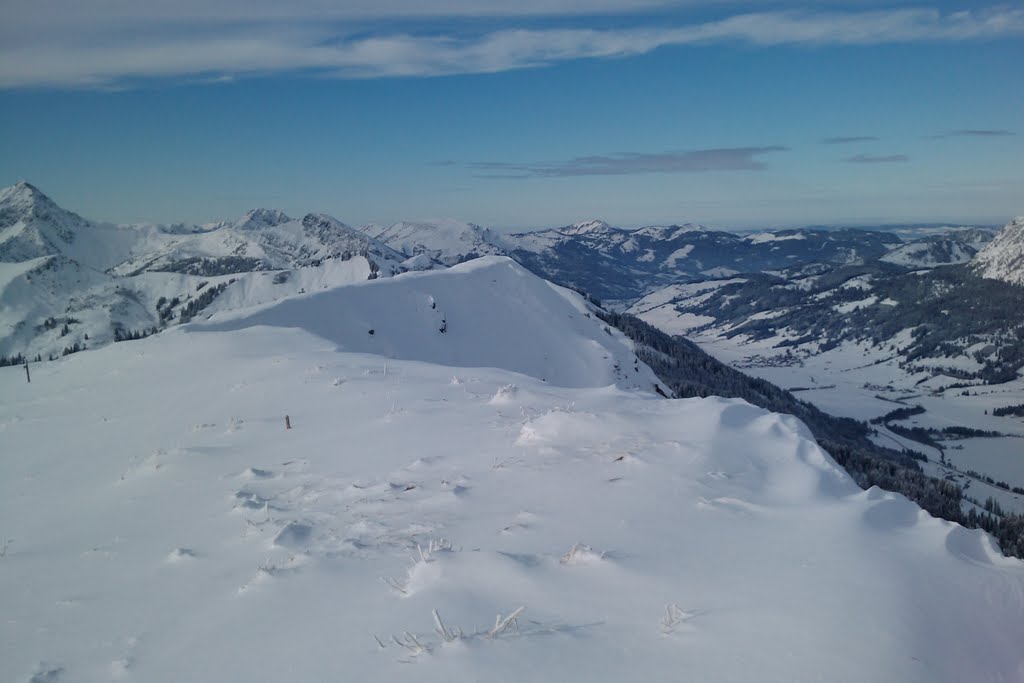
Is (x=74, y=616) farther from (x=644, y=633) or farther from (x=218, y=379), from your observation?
(x=218, y=379)

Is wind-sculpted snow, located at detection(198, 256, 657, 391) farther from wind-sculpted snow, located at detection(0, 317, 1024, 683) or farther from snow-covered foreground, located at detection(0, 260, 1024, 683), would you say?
wind-sculpted snow, located at detection(0, 317, 1024, 683)

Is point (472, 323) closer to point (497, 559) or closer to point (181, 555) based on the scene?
point (181, 555)

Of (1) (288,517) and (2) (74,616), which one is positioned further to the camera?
(1) (288,517)

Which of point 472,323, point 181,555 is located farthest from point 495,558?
point 472,323

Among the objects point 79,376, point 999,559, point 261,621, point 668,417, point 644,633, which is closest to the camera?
point 644,633

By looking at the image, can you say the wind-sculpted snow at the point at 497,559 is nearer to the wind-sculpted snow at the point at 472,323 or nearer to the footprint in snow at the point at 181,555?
the footprint in snow at the point at 181,555

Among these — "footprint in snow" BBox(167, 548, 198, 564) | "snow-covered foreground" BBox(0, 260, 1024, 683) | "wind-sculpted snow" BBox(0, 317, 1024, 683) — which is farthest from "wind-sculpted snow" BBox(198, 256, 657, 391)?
"footprint in snow" BBox(167, 548, 198, 564)

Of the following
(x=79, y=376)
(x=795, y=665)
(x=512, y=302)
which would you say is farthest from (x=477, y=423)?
(x=512, y=302)
